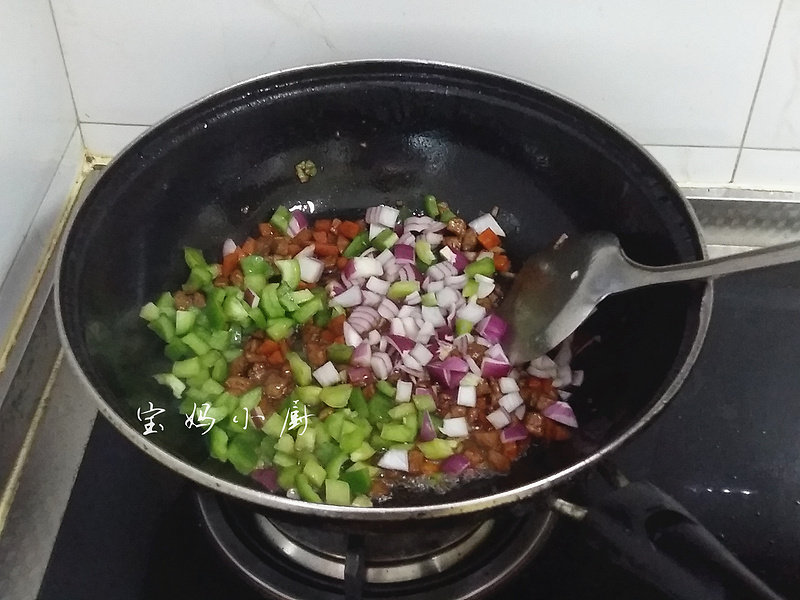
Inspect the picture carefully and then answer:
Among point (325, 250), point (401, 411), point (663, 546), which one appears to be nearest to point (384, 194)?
point (325, 250)

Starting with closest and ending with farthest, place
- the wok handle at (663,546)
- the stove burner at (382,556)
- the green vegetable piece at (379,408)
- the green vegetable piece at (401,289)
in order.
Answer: the wok handle at (663,546), the stove burner at (382,556), the green vegetable piece at (379,408), the green vegetable piece at (401,289)

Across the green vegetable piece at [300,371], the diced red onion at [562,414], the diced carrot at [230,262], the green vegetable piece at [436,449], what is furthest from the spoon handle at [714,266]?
the diced carrot at [230,262]

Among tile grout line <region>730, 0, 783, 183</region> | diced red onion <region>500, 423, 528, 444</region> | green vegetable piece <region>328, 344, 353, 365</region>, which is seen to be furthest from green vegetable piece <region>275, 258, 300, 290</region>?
tile grout line <region>730, 0, 783, 183</region>

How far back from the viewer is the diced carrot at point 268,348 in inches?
36.2

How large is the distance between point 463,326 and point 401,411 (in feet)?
0.45

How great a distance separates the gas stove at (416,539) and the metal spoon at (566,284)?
0.54 ft

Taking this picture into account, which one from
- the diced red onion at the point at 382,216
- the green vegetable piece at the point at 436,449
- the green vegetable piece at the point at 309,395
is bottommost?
the green vegetable piece at the point at 436,449

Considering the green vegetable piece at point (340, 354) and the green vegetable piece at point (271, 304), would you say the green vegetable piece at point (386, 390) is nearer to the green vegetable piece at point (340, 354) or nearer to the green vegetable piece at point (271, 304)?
the green vegetable piece at point (340, 354)

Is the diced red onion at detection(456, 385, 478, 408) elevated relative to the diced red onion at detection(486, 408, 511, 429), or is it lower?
elevated

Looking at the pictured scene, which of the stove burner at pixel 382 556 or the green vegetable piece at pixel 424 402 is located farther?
the green vegetable piece at pixel 424 402

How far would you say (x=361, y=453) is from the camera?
83cm

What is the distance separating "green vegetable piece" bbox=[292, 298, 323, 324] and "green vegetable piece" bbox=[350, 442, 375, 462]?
7.4 inches

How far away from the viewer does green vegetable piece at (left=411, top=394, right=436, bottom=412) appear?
869mm

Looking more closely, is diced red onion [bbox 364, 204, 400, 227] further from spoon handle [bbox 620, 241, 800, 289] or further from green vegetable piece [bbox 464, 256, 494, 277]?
spoon handle [bbox 620, 241, 800, 289]
